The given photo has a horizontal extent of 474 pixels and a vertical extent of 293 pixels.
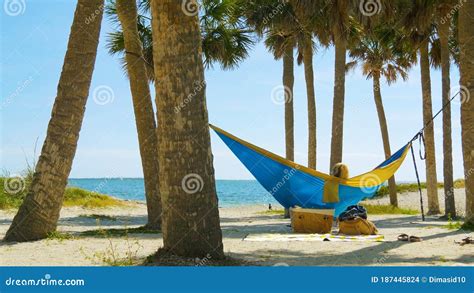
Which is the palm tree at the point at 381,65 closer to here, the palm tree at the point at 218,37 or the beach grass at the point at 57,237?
the palm tree at the point at 218,37

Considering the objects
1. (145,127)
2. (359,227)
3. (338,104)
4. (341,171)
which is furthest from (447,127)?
(145,127)

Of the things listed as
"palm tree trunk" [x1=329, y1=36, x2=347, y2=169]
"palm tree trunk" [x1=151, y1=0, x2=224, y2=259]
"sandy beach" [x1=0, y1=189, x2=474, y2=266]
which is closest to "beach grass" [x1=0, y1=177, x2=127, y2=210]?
"sandy beach" [x1=0, y1=189, x2=474, y2=266]

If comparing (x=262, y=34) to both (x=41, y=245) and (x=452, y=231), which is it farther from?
(x=41, y=245)

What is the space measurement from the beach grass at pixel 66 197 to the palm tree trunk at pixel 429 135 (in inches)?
484

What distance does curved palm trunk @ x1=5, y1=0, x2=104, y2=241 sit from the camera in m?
9.09

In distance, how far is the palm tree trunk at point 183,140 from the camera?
631 cm

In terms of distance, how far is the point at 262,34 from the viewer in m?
18.0

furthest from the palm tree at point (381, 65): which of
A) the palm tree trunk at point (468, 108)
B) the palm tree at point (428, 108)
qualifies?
the palm tree trunk at point (468, 108)

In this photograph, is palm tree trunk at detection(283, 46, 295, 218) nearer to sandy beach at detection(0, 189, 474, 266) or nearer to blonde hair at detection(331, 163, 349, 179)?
blonde hair at detection(331, 163, 349, 179)

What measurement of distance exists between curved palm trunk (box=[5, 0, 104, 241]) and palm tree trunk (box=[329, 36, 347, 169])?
9077 millimetres

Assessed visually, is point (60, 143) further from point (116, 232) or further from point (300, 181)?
point (300, 181)

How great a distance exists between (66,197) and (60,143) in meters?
14.2
